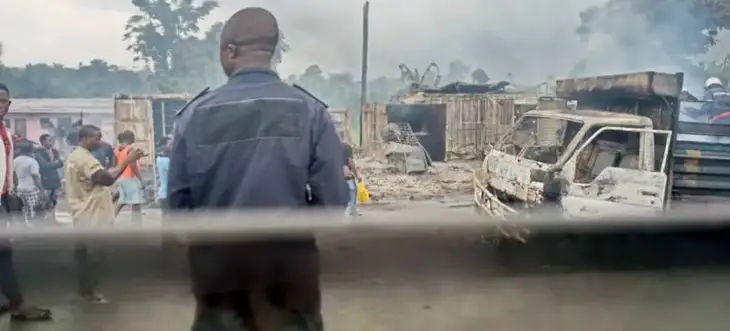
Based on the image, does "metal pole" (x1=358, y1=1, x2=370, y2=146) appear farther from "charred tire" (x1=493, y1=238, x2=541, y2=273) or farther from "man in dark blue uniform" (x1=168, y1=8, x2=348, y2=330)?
"charred tire" (x1=493, y1=238, x2=541, y2=273)

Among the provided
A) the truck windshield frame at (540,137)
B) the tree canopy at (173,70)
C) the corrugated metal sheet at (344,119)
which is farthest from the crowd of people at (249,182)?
the truck windshield frame at (540,137)

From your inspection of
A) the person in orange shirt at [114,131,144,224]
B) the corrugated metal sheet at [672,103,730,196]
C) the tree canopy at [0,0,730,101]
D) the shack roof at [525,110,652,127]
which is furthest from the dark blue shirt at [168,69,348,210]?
the corrugated metal sheet at [672,103,730,196]

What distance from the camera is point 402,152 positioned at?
Answer: 238cm

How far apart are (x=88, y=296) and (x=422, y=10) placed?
1.61 m

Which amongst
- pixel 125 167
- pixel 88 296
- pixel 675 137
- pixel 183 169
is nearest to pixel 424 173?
pixel 125 167

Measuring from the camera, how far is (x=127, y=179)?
2.23 meters

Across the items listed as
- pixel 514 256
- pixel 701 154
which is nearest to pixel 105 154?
pixel 514 256

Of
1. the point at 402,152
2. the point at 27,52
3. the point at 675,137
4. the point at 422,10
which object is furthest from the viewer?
the point at 675,137

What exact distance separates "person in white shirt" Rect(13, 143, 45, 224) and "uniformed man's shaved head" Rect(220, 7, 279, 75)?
4.02 ft

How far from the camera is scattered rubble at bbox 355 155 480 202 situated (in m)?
A: 2.28

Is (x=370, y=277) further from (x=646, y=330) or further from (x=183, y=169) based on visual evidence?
(x=646, y=330)

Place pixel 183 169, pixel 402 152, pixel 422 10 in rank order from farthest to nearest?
pixel 402 152 → pixel 422 10 → pixel 183 169

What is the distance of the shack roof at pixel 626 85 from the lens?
2.54m

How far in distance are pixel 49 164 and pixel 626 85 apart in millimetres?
2299
